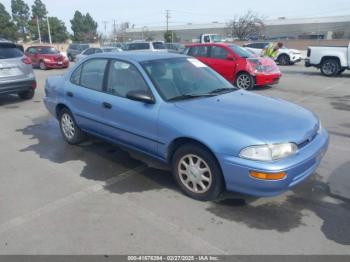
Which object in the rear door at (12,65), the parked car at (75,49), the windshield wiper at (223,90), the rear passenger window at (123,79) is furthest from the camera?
the parked car at (75,49)

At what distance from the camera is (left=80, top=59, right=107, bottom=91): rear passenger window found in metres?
4.98

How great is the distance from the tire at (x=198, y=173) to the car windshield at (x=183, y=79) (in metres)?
0.75

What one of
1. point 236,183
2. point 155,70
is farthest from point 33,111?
point 236,183

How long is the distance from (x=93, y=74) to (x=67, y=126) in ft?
4.08

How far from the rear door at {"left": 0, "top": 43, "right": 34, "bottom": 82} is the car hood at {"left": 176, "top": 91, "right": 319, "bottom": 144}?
674 centimetres

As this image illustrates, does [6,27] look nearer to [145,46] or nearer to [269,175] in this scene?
[145,46]

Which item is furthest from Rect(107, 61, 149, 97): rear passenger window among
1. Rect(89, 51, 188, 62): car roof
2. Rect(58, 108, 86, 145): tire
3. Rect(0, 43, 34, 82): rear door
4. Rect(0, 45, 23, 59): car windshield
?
Rect(0, 45, 23, 59): car windshield

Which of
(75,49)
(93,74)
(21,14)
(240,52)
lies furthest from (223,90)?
(21,14)

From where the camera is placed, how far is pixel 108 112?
15.5 ft

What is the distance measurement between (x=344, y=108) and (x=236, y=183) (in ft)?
20.9

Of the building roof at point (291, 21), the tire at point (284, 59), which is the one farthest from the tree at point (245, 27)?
the tire at point (284, 59)

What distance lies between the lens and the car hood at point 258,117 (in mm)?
3477

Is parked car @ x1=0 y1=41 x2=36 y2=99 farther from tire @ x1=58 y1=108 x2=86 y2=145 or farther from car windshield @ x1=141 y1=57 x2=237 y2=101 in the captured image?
car windshield @ x1=141 y1=57 x2=237 y2=101

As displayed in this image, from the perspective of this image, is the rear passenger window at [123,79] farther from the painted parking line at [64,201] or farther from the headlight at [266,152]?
the headlight at [266,152]
